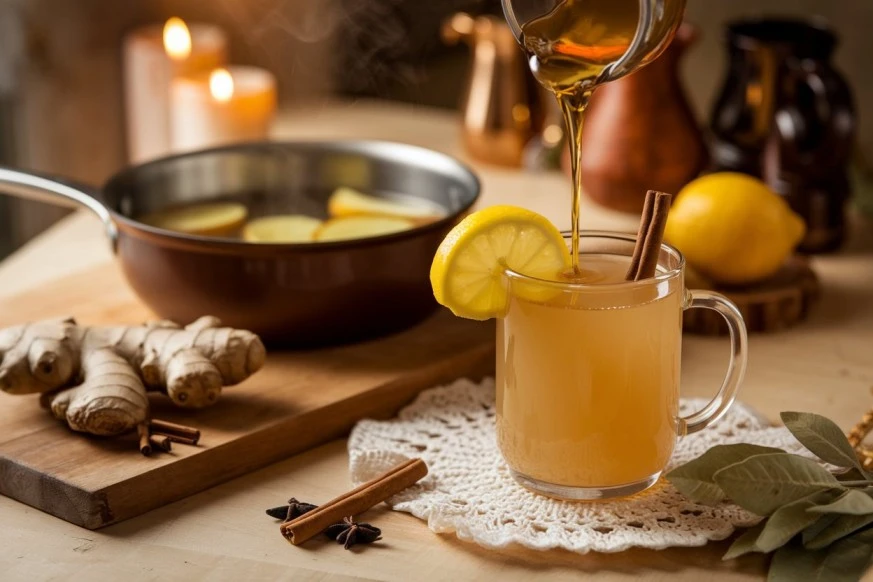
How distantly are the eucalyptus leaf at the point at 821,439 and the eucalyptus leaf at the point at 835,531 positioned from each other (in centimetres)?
8

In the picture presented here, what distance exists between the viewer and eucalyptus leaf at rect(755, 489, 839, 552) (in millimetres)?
963

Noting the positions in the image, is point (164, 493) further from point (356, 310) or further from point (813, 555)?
point (813, 555)

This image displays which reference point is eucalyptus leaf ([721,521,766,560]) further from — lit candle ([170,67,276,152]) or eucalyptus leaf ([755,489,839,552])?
lit candle ([170,67,276,152])

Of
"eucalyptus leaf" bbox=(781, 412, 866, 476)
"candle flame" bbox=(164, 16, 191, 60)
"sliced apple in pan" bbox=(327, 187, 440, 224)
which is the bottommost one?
"eucalyptus leaf" bbox=(781, 412, 866, 476)

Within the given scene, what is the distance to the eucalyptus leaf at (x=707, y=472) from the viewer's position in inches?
40.3

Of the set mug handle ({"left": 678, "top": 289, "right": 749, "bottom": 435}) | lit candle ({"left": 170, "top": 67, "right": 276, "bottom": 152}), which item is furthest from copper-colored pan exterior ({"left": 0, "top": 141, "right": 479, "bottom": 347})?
lit candle ({"left": 170, "top": 67, "right": 276, "bottom": 152})

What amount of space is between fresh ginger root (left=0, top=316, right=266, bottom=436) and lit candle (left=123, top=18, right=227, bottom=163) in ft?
3.65

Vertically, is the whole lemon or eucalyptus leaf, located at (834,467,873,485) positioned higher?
the whole lemon

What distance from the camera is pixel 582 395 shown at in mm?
1040

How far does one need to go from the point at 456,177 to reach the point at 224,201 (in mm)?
336

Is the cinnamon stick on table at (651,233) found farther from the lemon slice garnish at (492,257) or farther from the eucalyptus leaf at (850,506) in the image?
the eucalyptus leaf at (850,506)

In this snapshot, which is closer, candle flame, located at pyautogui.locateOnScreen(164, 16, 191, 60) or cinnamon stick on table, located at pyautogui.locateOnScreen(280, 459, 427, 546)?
cinnamon stick on table, located at pyautogui.locateOnScreen(280, 459, 427, 546)

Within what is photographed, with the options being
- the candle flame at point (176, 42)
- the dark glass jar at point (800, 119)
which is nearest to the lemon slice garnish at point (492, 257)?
the dark glass jar at point (800, 119)

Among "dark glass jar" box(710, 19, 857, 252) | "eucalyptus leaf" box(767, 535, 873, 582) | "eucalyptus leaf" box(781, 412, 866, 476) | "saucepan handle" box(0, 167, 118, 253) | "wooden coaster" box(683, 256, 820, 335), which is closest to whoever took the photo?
"eucalyptus leaf" box(767, 535, 873, 582)
